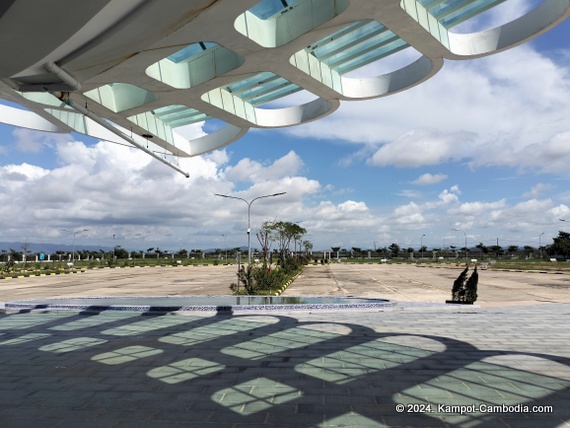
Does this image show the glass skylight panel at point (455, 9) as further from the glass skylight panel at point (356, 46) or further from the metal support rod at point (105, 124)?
the metal support rod at point (105, 124)

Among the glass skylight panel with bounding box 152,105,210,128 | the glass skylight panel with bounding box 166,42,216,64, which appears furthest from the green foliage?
the glass skylight panel with bounding box 166,42,216,64

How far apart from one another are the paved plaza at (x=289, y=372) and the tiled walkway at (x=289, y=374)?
3 centimetres

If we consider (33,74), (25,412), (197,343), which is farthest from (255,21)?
(25,412)

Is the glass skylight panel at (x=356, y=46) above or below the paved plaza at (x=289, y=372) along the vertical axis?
above

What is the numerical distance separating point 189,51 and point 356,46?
492 cm

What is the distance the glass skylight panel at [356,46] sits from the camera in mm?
11344

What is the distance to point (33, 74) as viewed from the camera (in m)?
9.38

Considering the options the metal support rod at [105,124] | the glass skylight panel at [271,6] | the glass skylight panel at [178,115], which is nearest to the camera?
the glass skylight panel at [271,6]

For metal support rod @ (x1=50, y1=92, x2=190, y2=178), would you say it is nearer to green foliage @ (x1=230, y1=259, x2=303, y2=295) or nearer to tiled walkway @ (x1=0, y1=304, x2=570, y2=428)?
green foliage @ (x1=230, y1=259, x2=303, y2=295)

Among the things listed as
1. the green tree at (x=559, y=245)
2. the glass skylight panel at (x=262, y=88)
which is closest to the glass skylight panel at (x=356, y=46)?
the glass skylight panel at (x=262, y=88)

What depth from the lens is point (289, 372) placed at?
21.8ft

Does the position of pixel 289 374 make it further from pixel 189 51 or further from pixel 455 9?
pixel 189 51

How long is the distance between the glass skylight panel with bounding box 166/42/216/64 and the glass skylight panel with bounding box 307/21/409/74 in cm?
304

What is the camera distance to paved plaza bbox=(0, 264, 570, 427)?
4.93 meters
